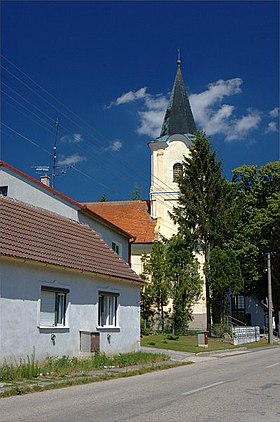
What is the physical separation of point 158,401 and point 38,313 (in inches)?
291

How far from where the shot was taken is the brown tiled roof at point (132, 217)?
4675cm

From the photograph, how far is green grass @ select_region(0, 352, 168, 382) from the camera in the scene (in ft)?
47.0

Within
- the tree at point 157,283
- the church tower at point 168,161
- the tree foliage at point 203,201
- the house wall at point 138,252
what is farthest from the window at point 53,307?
the church tower at point 168,161

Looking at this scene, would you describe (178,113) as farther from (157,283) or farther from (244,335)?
(244,335)

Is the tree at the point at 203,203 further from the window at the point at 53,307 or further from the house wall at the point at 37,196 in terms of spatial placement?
the window at the point at 53,307

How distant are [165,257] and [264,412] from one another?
3088 cm

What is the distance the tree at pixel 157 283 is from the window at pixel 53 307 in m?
20.7

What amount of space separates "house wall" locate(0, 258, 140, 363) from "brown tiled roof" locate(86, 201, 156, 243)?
22.8 meters

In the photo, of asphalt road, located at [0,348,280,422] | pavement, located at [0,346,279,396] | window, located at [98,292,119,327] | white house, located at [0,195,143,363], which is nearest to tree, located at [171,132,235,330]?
pavement, located at [0,346,279,396]

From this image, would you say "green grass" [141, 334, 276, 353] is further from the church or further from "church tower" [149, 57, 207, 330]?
"church tower" [149, 57, 207, 330]

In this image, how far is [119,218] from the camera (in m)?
49.6

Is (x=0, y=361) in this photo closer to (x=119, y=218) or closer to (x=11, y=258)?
(x=11, y=258)

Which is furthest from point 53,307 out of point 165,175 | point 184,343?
point 165,175

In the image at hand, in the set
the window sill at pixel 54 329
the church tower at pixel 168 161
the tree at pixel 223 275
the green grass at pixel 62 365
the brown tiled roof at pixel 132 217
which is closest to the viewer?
the green grass at pixel 62 365
